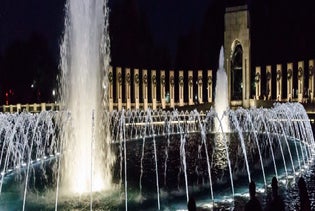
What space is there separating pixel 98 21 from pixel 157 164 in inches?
194

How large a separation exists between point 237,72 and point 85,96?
2907 centimetres

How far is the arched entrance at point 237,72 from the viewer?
3825 centimetres

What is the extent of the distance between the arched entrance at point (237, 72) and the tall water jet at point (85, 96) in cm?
2617

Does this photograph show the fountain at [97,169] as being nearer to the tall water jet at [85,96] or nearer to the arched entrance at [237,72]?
the tall water jet at [85,96]

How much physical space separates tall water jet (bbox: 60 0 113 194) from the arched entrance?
85.9ft

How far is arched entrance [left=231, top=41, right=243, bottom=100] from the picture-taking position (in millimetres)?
38250

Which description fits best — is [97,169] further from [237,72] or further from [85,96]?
[237,72]

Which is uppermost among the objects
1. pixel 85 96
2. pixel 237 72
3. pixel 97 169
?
pixel 237 72

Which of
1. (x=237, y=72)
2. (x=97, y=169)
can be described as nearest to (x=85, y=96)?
(x=97, y=169)

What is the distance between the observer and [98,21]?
1280 cm

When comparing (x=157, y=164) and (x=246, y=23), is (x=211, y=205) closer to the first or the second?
(x=157, y=164)

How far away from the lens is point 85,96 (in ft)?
39.2

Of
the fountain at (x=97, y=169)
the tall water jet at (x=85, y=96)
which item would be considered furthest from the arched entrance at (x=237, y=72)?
the tall water jet at (x=85, y=96)

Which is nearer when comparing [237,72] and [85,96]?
[85,96]
